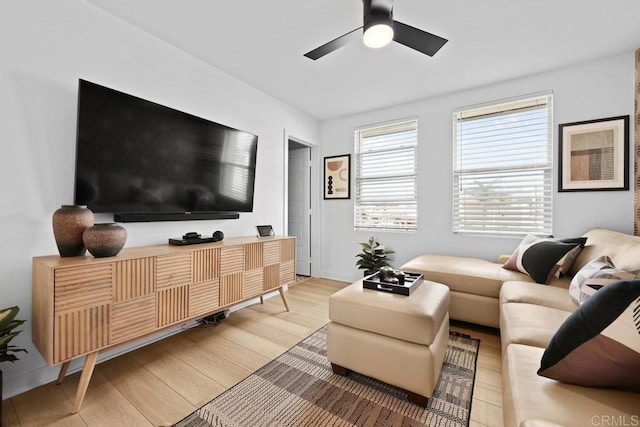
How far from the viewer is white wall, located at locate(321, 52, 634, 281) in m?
2.49

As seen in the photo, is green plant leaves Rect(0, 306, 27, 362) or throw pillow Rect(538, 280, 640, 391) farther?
green plant leaves Rect(0, 306, 27, 362)

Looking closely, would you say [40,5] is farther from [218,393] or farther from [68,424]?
[218,393]

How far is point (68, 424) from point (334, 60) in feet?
10.5

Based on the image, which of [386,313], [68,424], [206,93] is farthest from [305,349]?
[206,93]

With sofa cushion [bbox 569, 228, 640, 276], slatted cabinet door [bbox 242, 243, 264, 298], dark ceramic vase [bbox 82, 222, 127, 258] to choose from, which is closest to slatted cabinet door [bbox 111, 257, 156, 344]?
dark ceramic vase [bbox 82, 222, 127, 258]

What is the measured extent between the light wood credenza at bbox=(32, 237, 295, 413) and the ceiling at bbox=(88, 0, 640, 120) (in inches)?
70.0

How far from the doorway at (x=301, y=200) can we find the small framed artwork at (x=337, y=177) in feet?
1.03

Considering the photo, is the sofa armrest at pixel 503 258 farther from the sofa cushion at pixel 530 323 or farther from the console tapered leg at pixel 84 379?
the console tapered leg at pixel 84 379

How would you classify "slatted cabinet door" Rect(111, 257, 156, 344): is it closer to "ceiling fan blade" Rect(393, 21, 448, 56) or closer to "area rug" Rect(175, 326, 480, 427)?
"area rug" Rect(175, 326, 480, 427)

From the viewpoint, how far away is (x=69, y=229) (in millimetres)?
1531

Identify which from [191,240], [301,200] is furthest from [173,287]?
[301,200]

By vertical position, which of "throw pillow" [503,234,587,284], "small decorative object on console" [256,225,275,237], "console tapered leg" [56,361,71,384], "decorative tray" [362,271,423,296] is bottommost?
"console tapered leg" [56,361,71,384]

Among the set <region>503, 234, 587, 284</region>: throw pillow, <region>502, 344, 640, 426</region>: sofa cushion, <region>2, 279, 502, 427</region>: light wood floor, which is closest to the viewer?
<region>502, 344, 640, 426</region>: sofa cushion

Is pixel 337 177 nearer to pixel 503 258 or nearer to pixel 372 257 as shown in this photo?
pixel 372 257
